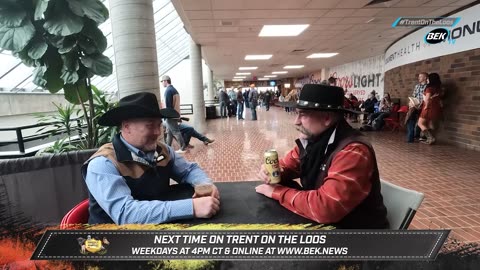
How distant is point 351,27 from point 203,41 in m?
4.00

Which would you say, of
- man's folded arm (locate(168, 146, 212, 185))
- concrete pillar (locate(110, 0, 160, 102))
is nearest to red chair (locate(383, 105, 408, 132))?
concrete pillar (locate(110, 0, 160, 102))

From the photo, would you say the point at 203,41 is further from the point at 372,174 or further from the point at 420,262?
the point at 420,262

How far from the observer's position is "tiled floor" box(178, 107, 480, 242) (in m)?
2.71

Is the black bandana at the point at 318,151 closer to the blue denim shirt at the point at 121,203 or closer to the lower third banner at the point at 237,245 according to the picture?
the blue denim shirt at the point at 121,203

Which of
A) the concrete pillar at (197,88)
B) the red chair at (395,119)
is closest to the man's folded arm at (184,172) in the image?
the concrete pillar at (197,88)

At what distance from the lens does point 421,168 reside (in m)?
4.32

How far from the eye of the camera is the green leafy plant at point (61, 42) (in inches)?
75.6

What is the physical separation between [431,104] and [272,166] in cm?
602

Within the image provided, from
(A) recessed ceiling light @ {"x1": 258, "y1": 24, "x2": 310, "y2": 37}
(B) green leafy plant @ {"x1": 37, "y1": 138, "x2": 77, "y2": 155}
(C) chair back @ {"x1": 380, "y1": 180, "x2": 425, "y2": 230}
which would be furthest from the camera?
(A) recessed ceiling light @ {"x1": 258, "y1": 24, "x2": 310, "y2": 37}

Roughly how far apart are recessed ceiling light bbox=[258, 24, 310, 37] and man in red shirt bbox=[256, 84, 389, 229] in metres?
5.70

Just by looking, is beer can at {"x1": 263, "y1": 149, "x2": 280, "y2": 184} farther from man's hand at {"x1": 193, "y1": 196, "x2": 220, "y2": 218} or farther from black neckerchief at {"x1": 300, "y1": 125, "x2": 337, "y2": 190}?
man's hand at {"x1": 193, "y1": 196, "x2": 220, "y2": 218}

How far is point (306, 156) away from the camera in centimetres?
143

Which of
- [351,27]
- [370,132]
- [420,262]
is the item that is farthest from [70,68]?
[370,132]

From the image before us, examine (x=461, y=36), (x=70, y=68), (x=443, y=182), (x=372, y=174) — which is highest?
(x=461, y=36)
